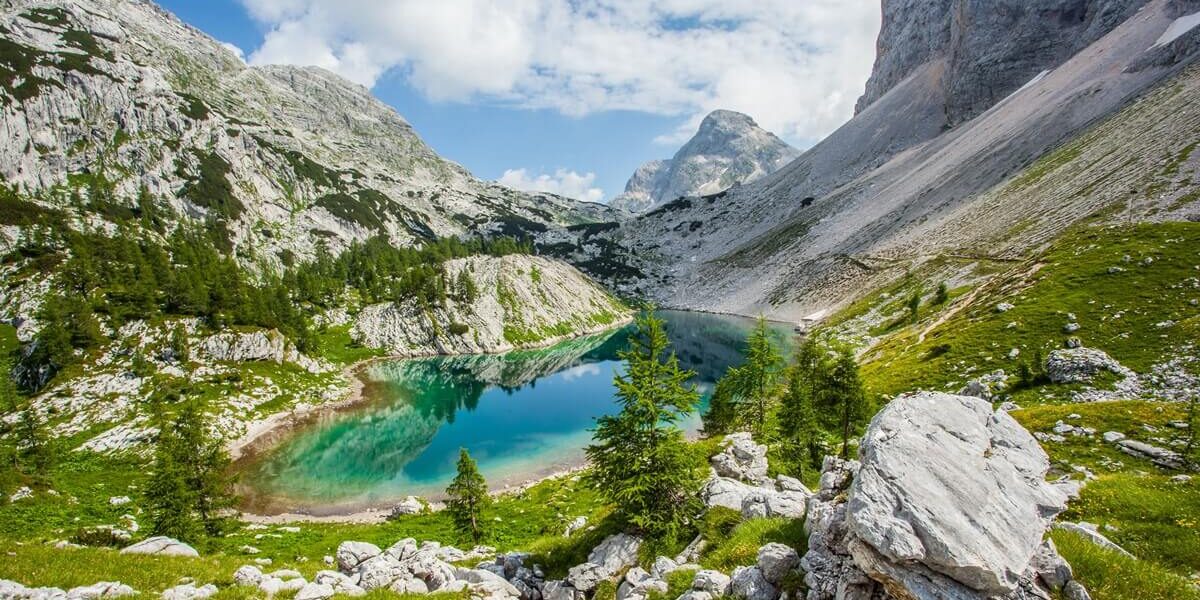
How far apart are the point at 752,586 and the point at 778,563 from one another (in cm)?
90

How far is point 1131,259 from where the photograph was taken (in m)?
48.1

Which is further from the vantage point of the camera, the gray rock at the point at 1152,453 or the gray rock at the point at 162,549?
the gray rock at the point at 1152,453

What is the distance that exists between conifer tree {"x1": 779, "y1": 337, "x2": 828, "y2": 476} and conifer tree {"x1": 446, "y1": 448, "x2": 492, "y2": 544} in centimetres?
2051

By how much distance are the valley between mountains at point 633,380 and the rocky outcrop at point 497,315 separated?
90 cm

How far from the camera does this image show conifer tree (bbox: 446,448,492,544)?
3167cm

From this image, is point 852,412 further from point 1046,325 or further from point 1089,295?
point 1089,295

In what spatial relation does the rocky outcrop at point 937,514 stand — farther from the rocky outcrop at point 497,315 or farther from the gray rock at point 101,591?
the rocky outcrop at point 497,315

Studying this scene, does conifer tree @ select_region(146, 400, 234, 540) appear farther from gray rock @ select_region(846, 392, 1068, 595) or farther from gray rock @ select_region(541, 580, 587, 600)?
gray rock @ select_region(846, 392, 1068, 595)

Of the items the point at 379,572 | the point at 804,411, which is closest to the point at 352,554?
the point at 379,572

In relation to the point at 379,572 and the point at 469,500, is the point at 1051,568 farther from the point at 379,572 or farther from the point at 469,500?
the point at 469,500

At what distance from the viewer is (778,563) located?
1246 centimetres

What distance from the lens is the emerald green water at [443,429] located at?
48.5 m

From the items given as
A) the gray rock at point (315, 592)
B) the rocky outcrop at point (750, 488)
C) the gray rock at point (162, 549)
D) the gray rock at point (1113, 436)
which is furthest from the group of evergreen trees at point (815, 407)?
the gray rock at point (162, 549)

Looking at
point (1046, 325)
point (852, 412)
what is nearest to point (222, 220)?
point (852, 412)
